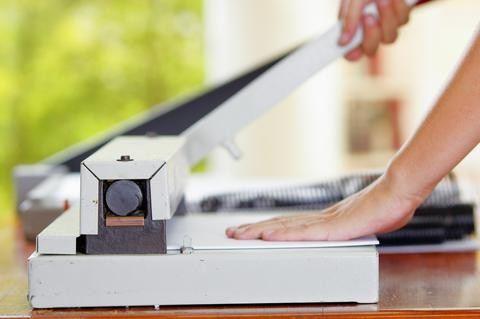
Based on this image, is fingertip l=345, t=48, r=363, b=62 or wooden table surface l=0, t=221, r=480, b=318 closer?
wooden table surface l=0, t=221, r=480, b=318

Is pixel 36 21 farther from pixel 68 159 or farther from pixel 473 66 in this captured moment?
pixel 473 66

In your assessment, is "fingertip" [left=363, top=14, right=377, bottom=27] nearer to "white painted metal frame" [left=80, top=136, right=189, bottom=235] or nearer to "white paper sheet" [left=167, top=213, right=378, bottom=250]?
"white paper sheet" [left=167, top=213, right=378, bottom=250]

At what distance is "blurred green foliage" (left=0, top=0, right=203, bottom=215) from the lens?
7609mm

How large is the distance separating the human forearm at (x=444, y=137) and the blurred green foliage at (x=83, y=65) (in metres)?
6.43

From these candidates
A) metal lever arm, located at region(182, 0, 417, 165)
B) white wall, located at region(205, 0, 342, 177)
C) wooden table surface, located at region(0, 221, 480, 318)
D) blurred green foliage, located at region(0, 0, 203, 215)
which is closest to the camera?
wooden table surface, located at region(0, 221, 480, 318)

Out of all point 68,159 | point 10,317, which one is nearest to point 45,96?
point 68,159

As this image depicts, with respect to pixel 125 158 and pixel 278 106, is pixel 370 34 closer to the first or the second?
pixel 125 158

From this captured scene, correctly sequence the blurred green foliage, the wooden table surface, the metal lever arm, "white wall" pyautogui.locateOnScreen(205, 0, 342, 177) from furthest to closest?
the blurred green foliage
"white wall" pyautogui.locateOnScreen(205, 0, 342, 177)
the metal lever arm
the wooden table surface

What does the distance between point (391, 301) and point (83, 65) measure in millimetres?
6683

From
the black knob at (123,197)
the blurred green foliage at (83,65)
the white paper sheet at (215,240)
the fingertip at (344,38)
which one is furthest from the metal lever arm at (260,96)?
the blurred green foliage at (83,65)

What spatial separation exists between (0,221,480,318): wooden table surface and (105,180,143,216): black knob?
4.8 inches

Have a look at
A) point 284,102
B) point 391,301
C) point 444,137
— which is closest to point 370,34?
point 444,137

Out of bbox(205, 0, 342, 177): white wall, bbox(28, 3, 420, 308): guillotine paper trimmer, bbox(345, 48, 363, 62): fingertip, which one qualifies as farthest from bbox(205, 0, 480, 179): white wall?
bbox(28, 3, 420, 308): guillotine paper trimmer

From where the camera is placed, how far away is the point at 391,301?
1270 mm
